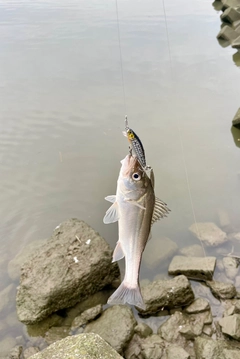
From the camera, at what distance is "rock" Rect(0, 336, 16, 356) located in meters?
4.30

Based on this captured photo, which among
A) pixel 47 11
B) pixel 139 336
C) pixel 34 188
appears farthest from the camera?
pixel 47 11

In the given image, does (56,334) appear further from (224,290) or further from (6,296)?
(224,290)

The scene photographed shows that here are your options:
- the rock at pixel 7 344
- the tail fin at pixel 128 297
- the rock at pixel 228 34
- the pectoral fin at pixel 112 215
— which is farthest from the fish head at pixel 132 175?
the rock at pixel 228 34

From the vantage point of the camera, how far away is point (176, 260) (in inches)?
210

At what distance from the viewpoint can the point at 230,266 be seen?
5254 mm

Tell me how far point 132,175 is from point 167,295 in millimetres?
2197

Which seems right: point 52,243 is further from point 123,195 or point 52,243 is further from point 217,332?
point 217,332

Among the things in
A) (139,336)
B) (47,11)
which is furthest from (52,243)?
(47,11)

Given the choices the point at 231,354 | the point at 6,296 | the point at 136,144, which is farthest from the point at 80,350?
the point at 6,296

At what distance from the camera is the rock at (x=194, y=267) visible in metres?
5.04

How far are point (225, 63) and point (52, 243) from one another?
9484mm

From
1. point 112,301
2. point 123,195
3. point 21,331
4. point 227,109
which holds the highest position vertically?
point 123,195

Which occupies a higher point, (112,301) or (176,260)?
(112,301)

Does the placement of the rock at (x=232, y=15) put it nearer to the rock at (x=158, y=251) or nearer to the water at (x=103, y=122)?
the water at (x=103, y=122)
